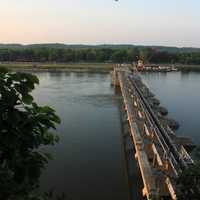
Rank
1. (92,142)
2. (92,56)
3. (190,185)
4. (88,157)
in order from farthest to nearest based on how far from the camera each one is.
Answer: (92,56)
(92,142)
(88,157)
(190,185)

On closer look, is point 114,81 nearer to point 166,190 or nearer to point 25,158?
point 166,190

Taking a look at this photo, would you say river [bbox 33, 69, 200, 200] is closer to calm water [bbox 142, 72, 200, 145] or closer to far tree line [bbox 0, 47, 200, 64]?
calm water [bbox 142, 72, 200, 145]

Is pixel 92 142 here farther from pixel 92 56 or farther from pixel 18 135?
pixel 92 56

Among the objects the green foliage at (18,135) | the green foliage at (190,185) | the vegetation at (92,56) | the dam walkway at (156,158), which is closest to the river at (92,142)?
the dam walkway at (156,158)

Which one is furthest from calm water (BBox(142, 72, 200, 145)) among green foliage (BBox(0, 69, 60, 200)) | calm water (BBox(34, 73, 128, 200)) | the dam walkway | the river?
green foliage (BBox(0, 69, 60, 200))

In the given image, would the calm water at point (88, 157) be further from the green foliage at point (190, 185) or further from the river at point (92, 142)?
the green foliage at point (190, 185)

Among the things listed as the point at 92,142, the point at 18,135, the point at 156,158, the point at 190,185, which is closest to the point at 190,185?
the point at 190,185
